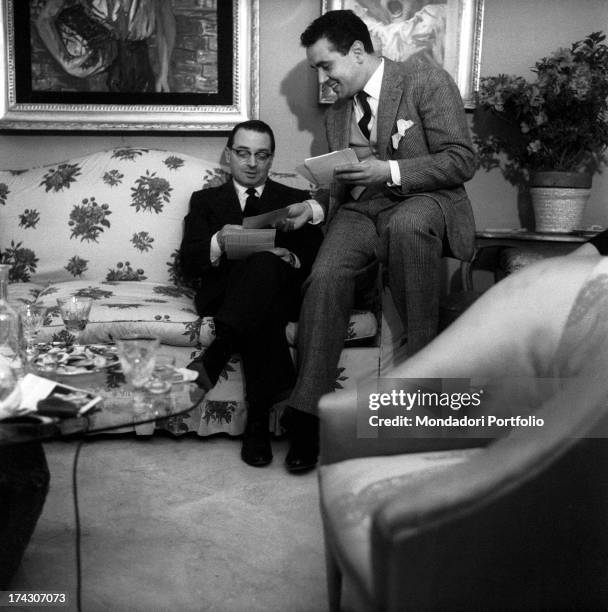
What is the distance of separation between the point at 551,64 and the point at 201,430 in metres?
2.16

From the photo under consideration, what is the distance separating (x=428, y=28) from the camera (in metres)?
3.52

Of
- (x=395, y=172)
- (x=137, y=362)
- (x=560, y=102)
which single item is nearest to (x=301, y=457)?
(x=137, y=362)

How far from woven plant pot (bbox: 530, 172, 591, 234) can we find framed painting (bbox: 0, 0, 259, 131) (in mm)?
1427

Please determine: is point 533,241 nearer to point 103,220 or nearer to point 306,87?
point 306,87

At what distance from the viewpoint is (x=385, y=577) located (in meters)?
1.07

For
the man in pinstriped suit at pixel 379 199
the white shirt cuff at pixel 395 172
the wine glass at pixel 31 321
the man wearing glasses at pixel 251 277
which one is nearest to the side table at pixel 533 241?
the man in pinstriped suit at pixel 379 199

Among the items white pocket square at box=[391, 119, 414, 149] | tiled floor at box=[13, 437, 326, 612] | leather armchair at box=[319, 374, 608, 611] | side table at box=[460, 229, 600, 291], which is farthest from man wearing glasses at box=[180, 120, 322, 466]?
leather armchair at box=[319, 374, 608, 611]

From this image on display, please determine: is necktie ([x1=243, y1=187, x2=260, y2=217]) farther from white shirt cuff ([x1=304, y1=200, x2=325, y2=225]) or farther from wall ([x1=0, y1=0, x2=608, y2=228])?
wall ([x1=0, y1=0, x2=608, y2=228])

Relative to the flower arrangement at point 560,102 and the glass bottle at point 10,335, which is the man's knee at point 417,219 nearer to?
the flower arrangement at point 560,102

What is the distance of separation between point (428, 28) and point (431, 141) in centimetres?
94

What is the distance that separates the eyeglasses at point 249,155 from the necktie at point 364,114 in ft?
1.36

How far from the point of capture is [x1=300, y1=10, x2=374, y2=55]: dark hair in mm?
2910

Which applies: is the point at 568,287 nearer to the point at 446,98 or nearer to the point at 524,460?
the point at 524,460

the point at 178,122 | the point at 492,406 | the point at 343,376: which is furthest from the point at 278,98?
the point at 492,406
